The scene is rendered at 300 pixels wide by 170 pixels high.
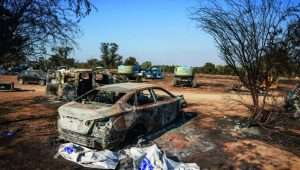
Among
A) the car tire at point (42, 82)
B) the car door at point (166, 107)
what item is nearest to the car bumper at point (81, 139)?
the car door at point (166, 107)

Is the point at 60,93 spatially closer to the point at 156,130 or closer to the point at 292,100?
the point at 156,130

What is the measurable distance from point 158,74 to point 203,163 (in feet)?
104

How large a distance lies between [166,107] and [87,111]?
2.82 m

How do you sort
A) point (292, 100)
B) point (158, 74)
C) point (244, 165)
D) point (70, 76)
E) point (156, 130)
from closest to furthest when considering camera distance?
point (244, 165) → point (156, 130) → point (292, 100) → point (70, 76) → point (158, 74)

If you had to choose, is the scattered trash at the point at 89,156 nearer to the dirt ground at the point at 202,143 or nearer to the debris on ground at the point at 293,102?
the dirt ground at the point at 202,143

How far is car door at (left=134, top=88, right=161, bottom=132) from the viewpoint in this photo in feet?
24.0

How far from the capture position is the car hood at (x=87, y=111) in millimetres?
6387

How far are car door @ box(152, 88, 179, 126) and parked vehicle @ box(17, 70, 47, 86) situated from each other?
67.5 feet

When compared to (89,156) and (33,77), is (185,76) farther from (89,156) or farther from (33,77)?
(89,156)

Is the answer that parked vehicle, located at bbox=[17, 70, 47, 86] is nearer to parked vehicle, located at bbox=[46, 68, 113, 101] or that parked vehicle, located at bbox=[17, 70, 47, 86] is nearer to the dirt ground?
parked vehicle, located at bbox=[46, 68, 113, 101]

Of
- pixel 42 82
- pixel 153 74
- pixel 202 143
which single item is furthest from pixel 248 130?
pixel 153 74

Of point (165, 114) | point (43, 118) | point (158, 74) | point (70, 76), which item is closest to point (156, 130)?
point (165, 114)

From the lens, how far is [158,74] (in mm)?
37656

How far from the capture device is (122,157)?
6215mm
